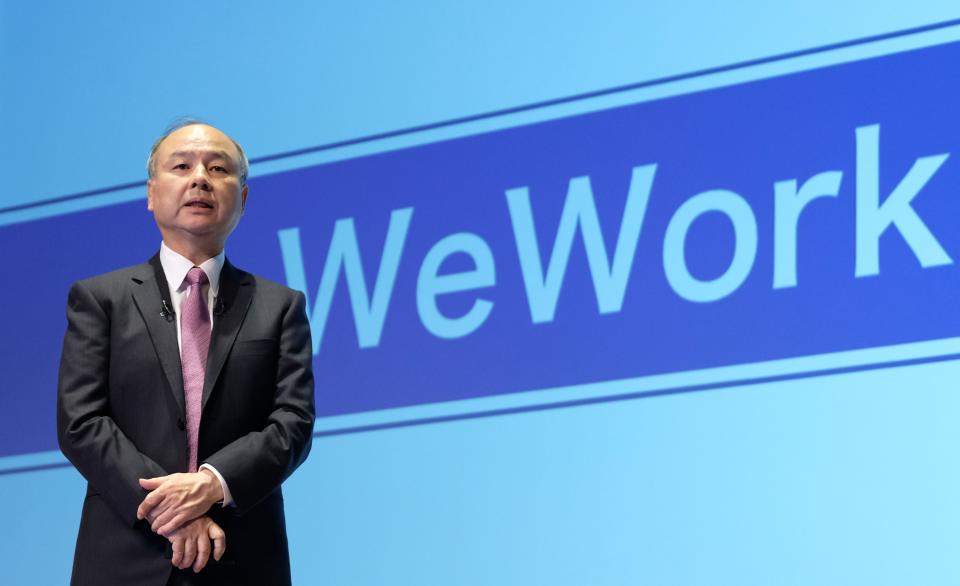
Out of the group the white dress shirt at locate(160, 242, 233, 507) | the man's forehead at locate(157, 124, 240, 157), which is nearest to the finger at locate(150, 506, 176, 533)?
the white dress shirt at locate(160, 242, 233, 507)

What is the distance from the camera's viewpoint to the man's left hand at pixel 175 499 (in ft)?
5.48

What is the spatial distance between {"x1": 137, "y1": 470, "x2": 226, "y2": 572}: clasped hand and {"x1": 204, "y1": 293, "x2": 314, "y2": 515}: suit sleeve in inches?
1.2

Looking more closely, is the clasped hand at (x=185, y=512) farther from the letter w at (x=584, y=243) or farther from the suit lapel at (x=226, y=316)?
the letter w at (x=584, y=243)

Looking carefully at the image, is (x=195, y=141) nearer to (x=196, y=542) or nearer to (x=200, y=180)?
(x=200, y=180)

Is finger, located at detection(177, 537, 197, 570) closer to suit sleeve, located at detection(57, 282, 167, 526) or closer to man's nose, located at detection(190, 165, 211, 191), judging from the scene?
suit sleeve, located at detection(57, 282, 167, 526)

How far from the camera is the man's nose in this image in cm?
184

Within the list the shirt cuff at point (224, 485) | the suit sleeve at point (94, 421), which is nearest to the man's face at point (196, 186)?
the suit sleeve at point (94, 421)

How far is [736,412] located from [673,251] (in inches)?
13.6

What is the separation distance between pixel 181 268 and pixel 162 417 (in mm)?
221

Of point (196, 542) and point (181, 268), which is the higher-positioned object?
point (181, 268)

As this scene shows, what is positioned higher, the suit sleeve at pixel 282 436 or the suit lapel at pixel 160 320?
the suit lapel at pixel 160 320

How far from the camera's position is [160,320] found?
→ 1809 mm

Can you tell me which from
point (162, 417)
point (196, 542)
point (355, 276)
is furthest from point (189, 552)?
point (355, 276)

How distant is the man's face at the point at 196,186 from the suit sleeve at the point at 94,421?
0.15 m
